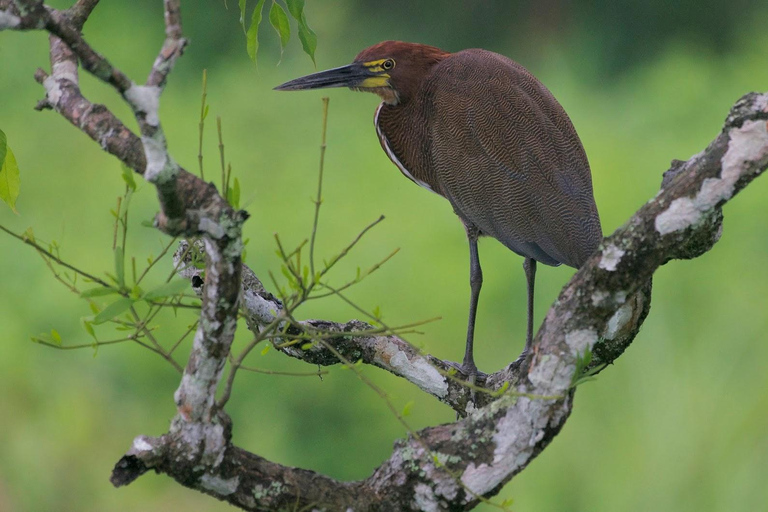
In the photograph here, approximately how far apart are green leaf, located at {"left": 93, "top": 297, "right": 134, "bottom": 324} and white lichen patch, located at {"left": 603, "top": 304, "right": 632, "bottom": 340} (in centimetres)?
49

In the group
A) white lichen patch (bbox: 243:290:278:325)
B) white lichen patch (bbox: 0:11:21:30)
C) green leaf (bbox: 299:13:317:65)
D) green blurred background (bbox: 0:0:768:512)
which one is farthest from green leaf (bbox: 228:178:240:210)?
green blurred background (bbox: 0:0:768:512)

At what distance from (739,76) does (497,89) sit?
1.96 m

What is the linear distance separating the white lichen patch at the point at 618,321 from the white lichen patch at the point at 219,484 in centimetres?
40

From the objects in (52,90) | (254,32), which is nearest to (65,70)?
(52,90)

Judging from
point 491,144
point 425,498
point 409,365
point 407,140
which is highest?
point 407,140

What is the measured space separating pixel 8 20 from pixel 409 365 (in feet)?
2.08

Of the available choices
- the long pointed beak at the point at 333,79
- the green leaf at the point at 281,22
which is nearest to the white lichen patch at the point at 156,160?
the green leaf at the point at 281,22

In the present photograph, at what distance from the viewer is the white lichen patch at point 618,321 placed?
96 cm

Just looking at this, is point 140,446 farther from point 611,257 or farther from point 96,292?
point 611,257

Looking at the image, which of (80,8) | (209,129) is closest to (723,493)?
(80,8)

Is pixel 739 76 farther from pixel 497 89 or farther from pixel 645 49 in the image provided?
pixel 497 89

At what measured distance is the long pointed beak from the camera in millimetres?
1242

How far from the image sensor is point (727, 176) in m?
0.73

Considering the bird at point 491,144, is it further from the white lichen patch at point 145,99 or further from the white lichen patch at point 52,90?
the white lichen patch at point 145,99
